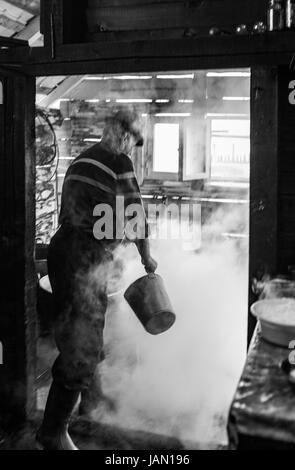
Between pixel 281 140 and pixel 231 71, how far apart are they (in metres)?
0.70

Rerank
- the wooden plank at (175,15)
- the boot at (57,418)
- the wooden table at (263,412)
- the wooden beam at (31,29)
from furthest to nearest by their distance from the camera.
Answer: the wooden beam at (31,29) < the boot at (57,418) < the wooden plank at (175,15) < the wooden table at (263,412)

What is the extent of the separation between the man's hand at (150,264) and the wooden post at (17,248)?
0.99 metres

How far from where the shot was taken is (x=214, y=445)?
3834 millimetres

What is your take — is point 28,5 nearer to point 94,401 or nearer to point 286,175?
point 286,175

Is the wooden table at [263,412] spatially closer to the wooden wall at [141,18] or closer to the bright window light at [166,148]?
the bright window light at [166,148]

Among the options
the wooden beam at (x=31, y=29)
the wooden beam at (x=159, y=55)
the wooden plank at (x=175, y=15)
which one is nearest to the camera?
the wooden beam at (x=159, y=55)

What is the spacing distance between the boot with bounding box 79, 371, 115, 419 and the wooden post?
454mm

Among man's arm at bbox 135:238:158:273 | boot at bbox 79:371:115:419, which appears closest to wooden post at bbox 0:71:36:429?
boot at bbox 79:371:115:419

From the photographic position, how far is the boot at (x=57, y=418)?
391 centimetres

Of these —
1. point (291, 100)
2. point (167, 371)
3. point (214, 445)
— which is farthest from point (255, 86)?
point (214, 445)

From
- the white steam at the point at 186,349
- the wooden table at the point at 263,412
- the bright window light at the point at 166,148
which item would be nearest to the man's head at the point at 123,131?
the bright window light at the point at 166,148

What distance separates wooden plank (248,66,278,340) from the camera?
3.41m

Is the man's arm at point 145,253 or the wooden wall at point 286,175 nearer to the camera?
the wooden wall at point 286,175

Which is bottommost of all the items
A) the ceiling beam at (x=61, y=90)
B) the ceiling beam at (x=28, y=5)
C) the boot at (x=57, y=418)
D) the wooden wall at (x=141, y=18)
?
the boot at (x=57, y=418)
